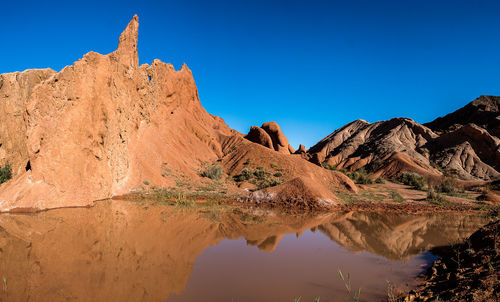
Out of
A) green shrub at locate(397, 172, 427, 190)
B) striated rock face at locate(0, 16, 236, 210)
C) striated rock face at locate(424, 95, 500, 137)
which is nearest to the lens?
striated rock face at locate(0, 16, 236, 210)

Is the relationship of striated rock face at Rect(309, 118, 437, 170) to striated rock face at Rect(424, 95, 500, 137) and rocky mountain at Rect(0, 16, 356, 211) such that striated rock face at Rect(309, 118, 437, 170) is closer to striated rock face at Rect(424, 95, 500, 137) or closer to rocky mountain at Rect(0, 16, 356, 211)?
striated rock face at Rect(424, 95, 500, 137)

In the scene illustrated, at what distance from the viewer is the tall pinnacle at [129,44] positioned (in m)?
18.9

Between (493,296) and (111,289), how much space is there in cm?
593

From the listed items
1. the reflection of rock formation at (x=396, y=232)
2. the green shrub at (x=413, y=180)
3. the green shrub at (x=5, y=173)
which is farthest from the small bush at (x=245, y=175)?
the green shrub at (x=413, y=180)

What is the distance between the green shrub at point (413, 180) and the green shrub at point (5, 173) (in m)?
41.1

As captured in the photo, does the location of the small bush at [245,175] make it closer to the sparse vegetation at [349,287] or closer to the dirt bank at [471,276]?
the dirt bank at [471,276]

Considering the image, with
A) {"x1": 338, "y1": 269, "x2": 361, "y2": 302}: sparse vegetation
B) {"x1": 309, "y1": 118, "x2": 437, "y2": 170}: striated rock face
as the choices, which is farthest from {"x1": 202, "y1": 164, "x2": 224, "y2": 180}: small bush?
{"x1": 309, "y1": 118, "x2": 437, "y2": 170}: striated rock face

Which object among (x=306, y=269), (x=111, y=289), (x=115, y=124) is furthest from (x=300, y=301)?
(x=115, y=124)

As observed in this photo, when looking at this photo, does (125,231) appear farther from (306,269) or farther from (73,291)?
(306,269)

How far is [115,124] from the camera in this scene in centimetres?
1753

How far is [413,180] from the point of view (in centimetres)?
3650

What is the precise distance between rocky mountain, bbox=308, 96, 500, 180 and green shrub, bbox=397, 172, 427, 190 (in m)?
3.14

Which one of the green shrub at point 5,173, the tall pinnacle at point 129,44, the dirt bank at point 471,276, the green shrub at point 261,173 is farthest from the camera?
the green shrub at point 261,173

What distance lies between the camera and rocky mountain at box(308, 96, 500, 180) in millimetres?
48188
